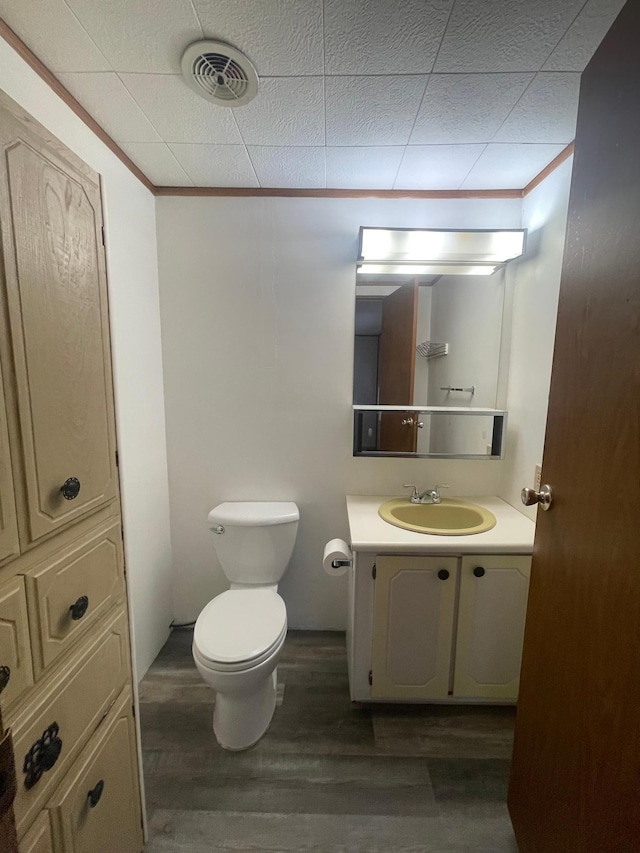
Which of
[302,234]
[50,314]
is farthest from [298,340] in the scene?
[50,314]

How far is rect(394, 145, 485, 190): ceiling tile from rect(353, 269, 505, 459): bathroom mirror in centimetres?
39

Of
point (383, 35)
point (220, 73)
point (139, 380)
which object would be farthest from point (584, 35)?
point (139, 380)

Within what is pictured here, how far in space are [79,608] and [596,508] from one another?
113 centimetres

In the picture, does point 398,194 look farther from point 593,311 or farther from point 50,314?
point 50,314

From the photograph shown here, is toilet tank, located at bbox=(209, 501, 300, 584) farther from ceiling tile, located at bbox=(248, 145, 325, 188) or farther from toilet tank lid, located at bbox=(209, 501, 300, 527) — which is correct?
ceiling tile, located at bbox=(248, 145, 325, 188)

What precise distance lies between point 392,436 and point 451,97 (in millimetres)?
1289

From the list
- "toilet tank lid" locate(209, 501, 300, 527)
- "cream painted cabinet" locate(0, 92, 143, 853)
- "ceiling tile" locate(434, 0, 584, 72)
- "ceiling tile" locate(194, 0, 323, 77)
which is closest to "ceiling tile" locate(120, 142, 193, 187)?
"ceiling tile" locate(194, 0, 323, 77)

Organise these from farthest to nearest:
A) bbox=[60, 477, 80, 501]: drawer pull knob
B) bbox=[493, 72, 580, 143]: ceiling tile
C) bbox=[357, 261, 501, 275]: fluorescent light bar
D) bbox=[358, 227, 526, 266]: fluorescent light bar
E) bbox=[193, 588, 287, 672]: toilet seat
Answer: bbox=[357, 261, 501, 275]: fluorescent light bar, bbox=[358, 227, 526, 266]: fluorescent light bar, bbox=[193, 588, 287, 672]: toilet seat, bbox=[493, 72, 580, 143]: ceiling tile, bbox=[60, 477, 80, 501]: drawer pull knob

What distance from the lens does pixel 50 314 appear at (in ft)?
2.21

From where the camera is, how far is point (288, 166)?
4.74ft

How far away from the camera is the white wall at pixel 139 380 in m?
1.32

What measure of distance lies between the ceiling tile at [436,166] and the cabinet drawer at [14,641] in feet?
5.74

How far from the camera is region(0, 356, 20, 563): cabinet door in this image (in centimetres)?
58

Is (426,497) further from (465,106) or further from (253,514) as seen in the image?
(465,106)
